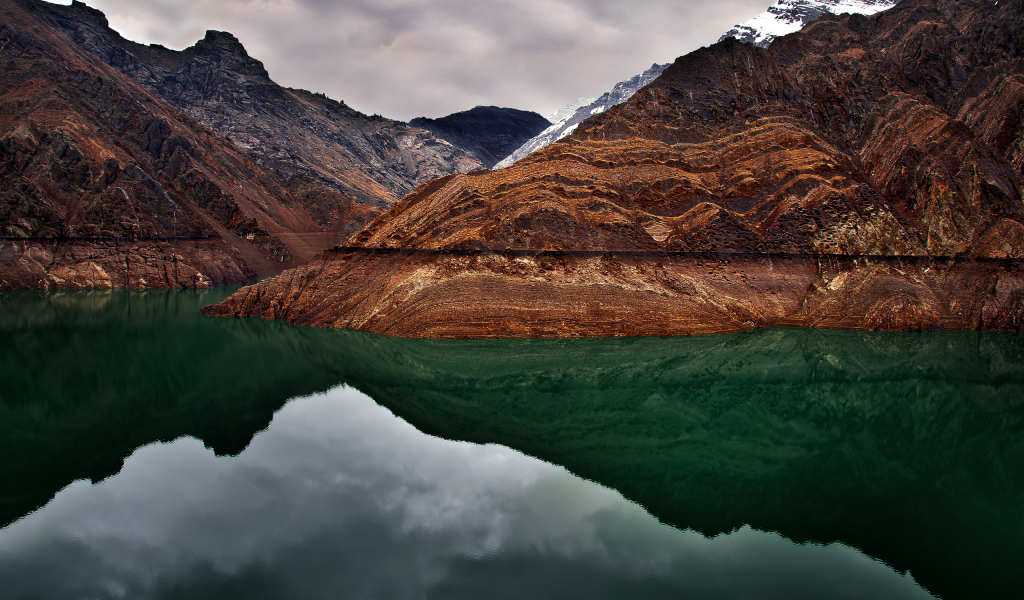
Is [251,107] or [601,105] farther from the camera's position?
[601,105]

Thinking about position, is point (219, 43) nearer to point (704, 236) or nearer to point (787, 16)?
point (787, 16)

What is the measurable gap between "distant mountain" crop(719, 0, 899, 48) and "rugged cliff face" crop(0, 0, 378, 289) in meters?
91.6

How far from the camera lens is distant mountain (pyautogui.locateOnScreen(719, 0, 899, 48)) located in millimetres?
102312

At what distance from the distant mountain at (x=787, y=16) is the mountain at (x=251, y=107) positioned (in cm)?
8836

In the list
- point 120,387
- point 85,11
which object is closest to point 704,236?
point 120,387

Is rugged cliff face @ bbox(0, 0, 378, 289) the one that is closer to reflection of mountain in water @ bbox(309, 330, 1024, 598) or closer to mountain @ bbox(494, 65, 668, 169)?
reflection of mountain in water @ bbox(309, 330, 1024, 598)

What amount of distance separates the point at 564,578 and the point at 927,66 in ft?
196

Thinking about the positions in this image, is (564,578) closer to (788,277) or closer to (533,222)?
(533,222)

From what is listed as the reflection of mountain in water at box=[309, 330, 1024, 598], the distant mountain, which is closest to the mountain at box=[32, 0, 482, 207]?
the distant mountain

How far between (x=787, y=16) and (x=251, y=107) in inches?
4842

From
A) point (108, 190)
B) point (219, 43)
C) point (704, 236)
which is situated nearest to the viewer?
point (704, 236)

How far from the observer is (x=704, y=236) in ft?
111

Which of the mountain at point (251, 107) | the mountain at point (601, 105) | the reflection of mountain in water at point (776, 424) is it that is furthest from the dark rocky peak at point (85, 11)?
the reflection of mountain in water at point (776, 424)

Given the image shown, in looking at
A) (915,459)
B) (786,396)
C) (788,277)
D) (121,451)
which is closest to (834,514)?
(915,459)
